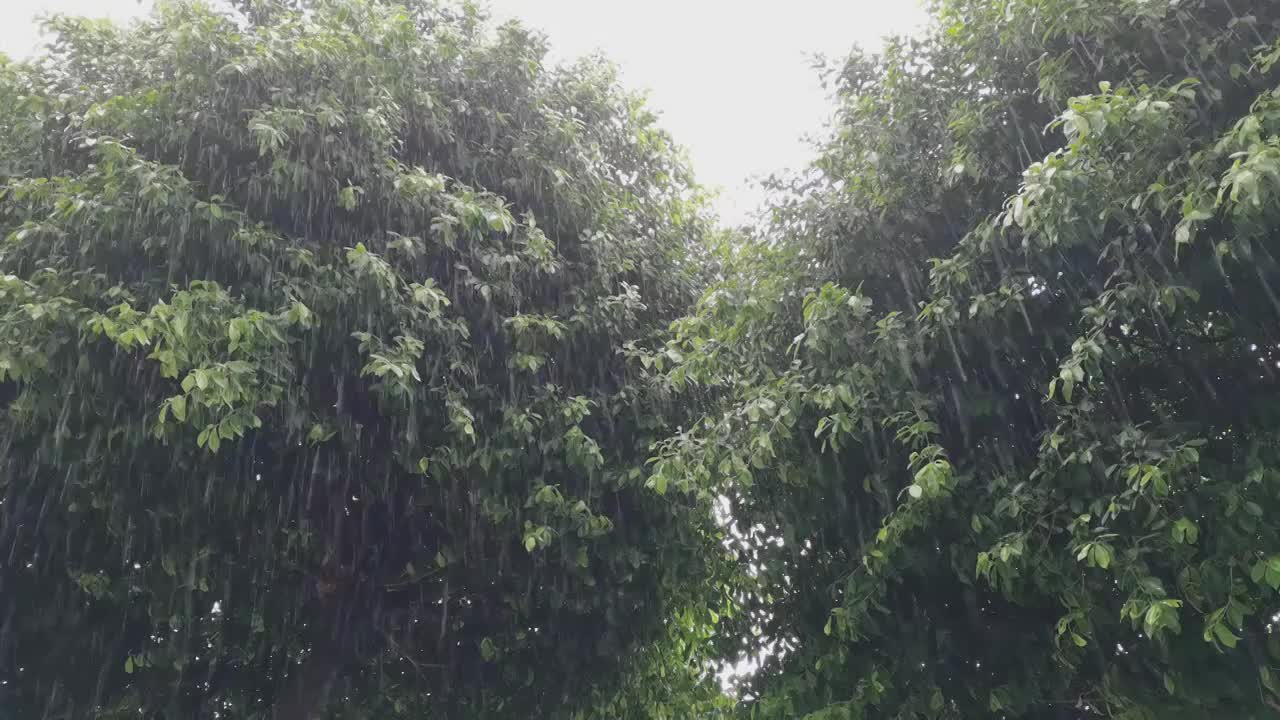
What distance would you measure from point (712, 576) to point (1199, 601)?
3.44 m

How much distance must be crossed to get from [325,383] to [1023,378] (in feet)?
13.9

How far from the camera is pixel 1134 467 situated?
12.2 feet

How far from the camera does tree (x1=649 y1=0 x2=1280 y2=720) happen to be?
388 cm

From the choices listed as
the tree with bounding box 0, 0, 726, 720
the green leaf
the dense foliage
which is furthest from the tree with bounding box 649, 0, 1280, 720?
the green leaf

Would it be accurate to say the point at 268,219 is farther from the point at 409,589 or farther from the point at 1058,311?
the point at 1058,311

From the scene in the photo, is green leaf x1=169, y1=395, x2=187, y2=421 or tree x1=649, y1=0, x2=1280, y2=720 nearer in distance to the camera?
tree x1=649, y1=0, x2=1280, y2=720

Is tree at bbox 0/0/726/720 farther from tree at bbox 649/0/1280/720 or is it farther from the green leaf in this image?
tree at bbox 649/0/1280/720

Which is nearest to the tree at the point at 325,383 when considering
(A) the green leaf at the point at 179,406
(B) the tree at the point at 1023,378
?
(A) the green leaf at the point at 179,406

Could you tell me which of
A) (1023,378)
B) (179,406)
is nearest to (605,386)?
(1023,378)

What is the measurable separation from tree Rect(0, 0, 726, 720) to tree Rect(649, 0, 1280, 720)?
1002 mm

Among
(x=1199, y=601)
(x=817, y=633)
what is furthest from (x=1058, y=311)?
(x=817, y=633)

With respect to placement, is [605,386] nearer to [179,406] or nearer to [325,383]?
[325,383]

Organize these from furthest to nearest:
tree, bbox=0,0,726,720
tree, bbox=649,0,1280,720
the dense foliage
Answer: tree, bbox=0,0,726,720, the dense foliage, tree, bbox=649,0,1280,720

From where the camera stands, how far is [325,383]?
18.6 feet
